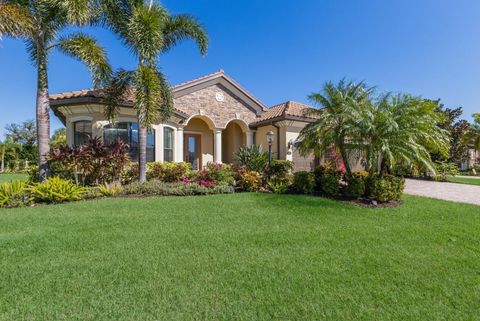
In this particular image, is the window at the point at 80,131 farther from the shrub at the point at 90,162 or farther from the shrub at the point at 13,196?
the shrub at the point at 13,196

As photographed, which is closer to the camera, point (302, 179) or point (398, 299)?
point (398, 299)

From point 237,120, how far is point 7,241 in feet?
47.2

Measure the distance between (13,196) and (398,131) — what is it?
1352 centimetres

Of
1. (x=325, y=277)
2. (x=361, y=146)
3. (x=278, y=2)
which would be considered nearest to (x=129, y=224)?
(x=325, y=277)

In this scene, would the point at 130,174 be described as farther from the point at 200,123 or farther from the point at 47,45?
the point at 200,123

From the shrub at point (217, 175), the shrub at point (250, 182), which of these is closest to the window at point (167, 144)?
the shrub at point (217, 175)

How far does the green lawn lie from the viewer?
2.87 m

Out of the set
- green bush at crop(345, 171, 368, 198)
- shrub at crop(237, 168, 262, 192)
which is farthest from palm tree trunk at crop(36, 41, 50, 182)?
green bush at crop(345, 171, 368, 198)

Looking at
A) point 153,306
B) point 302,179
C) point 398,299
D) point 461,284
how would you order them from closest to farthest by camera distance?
1. point 153,306
2. point 398,299
3. point 461,284
4. point 302,179

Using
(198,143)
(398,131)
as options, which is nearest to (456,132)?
(398,131)

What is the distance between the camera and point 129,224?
6055 millimetres

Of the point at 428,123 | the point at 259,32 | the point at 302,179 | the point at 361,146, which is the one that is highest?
the point at 259,32

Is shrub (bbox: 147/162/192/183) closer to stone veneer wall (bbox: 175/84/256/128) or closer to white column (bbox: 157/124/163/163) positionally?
white column (bbox: 157/124/163/163)

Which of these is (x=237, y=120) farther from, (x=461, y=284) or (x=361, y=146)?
(x=461, y=284)
